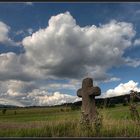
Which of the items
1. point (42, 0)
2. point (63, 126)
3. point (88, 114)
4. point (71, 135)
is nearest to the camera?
point (42, 0)

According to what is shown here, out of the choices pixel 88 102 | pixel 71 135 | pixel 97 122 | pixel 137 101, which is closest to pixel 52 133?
pixel 71 135

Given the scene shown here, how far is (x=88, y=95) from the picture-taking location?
1345 cm

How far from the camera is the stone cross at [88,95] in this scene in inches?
521

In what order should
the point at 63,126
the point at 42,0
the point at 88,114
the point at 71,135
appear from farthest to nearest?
1. the point at 88,114
2. the point at 63,126
3. the point at 71,135
4. the point at 42,0

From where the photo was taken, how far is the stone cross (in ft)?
43.4

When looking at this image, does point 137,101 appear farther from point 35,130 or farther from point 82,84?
point 35,130

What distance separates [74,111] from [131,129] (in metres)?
2.85

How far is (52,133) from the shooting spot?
439 inches

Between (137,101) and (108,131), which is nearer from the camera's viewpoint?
(108,131)

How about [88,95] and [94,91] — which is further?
[88,95]

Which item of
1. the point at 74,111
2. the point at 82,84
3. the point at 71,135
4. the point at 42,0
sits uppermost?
the point at 42,0

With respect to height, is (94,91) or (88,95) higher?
(94,91)

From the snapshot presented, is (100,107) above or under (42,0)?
under

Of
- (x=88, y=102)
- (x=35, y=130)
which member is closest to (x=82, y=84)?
(x=88, y=102)
